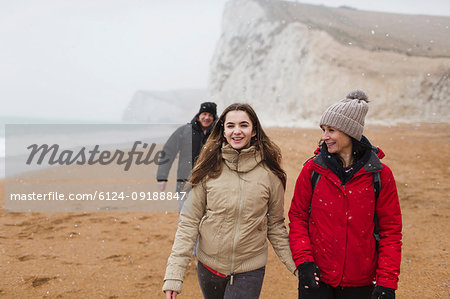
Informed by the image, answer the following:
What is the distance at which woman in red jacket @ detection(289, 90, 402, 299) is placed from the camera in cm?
184

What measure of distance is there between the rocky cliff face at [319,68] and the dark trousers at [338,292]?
25.8m

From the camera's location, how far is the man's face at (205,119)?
4.00 metres

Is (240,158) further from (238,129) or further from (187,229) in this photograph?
(187,229)

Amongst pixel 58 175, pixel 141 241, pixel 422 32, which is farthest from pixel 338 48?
pixel 141 241

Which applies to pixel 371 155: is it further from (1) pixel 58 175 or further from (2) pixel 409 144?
(2) pixel 409 144

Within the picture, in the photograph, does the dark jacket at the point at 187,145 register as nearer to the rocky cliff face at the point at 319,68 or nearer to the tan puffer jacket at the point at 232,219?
the tan puffer jacket at the point at 232,219

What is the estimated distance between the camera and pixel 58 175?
36.8ft

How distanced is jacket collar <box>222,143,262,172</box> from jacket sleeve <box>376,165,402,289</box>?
80 cm

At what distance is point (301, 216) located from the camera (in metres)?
2.05

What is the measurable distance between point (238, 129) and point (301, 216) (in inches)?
28.6

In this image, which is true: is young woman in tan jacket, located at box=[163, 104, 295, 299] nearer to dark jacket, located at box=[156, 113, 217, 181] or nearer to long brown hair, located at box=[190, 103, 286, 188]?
Answer: long brown hair, located at box=[190, 103, 286, 188]

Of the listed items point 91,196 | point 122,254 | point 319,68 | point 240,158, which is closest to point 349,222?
point 240,158

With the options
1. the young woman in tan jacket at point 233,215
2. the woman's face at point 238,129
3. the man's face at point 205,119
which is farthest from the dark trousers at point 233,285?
the man's face at point 205,119

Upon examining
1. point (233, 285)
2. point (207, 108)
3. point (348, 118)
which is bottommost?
point (233, 285)
